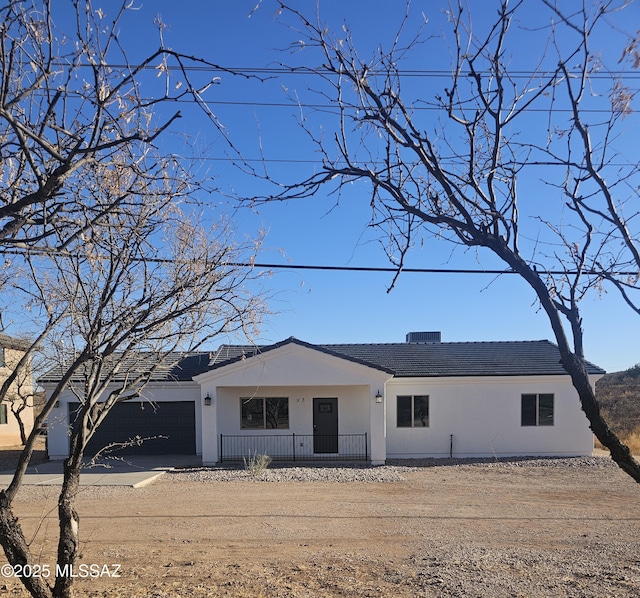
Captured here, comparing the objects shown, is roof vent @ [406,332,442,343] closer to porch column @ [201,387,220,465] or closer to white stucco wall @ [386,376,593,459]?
white stucco wall @ [386,376,593,459]

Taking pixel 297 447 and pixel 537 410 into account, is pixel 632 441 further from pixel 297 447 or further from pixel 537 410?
pixel 297 447

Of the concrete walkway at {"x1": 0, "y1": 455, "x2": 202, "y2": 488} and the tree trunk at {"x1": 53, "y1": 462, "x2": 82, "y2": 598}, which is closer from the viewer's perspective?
the tree trunk at {"x1": 53, "y1": 462, "x2": 82, "y2": 598}

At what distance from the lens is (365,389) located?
21.1 metres

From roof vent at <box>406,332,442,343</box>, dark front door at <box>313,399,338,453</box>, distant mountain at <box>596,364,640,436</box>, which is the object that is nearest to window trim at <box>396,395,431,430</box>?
dark front door at <box>313,399,338,453</box>

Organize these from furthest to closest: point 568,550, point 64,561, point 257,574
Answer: point 568,550 < point 257,574 < point 64,561

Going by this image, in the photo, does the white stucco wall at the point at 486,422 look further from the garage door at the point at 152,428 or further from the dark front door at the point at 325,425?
the garage door at the point at 152,428

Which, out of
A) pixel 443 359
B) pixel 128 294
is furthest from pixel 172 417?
pixel 128 294

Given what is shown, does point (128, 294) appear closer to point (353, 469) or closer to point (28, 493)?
point (28, 493)

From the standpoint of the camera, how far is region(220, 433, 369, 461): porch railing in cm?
2020

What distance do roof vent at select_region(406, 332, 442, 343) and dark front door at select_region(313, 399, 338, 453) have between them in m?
6.97

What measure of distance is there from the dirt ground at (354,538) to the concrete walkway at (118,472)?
929 mm

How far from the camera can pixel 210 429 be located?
19.2 m

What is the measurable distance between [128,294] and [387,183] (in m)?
2.91

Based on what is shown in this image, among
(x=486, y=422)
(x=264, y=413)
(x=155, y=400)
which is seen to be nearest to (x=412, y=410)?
(x=486, y=422)
